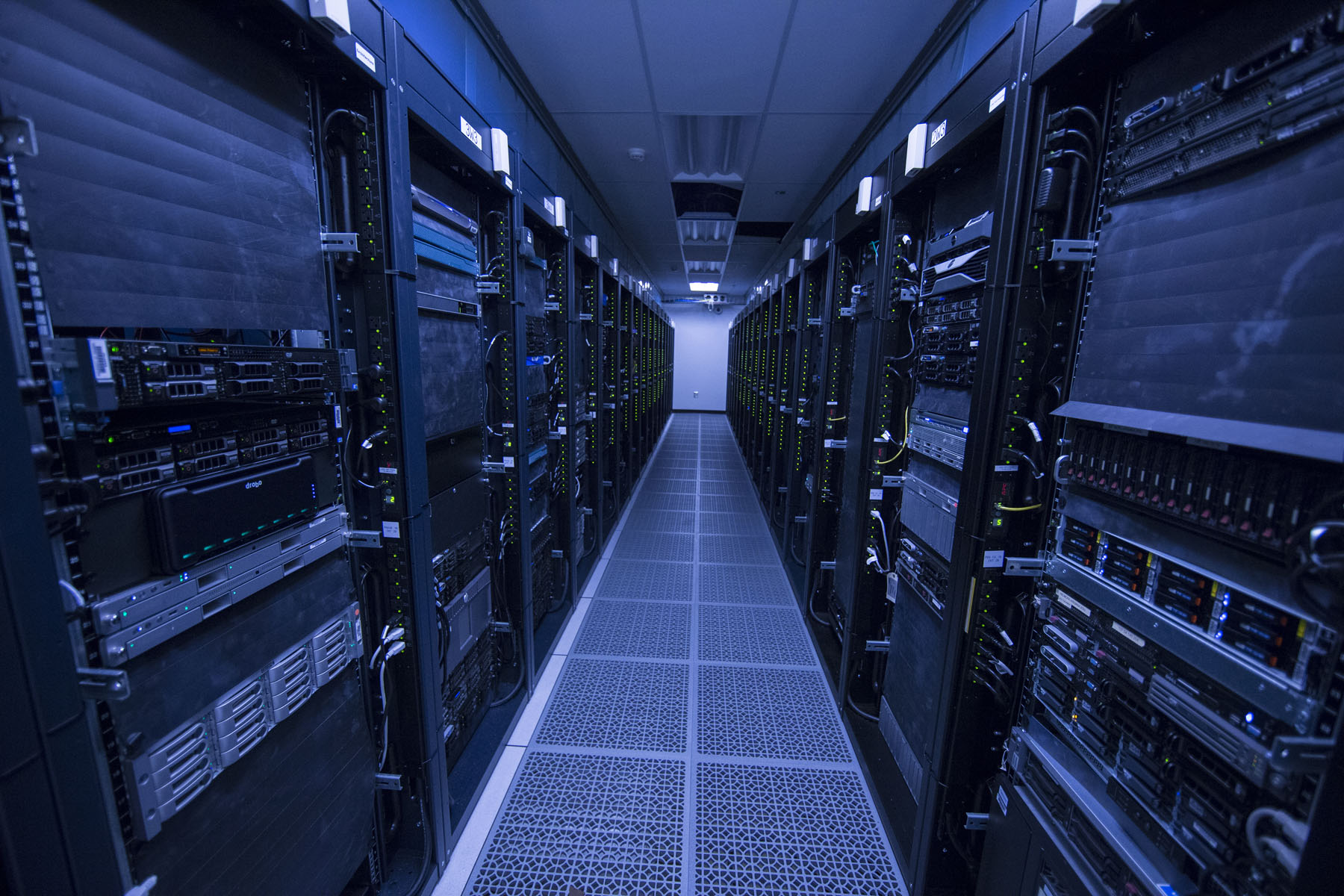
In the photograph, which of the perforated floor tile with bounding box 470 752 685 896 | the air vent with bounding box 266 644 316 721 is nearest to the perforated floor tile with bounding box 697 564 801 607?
the perforated floor tile with bounding box 470 752 685 896

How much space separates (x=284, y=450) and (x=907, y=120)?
351cm

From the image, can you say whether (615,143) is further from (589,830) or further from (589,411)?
(589,830)

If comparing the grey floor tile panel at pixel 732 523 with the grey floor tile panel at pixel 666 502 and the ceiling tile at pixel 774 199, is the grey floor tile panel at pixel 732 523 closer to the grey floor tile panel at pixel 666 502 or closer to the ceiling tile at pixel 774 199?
the grey floor tile panel at pixel 666 502

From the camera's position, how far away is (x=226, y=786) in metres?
1.12

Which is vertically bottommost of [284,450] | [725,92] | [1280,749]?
[1280,749]

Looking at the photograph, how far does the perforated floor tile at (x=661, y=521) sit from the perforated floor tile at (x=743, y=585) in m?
1.00

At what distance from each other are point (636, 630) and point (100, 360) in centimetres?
312

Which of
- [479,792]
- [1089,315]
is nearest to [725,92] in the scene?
[1089,315]

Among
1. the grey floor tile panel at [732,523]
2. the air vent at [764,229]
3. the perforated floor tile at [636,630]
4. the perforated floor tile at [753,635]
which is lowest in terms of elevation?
the perforated floor tile at [753,635]

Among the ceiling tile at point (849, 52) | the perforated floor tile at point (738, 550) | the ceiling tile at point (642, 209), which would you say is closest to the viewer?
the ceiling tile at point (849, 52)

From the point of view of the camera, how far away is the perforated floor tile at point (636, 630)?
3244 millimetres

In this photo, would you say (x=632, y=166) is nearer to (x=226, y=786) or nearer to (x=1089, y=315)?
(x=1089, y=315)

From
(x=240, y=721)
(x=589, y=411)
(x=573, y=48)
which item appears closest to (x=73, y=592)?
(x=240, y=721)

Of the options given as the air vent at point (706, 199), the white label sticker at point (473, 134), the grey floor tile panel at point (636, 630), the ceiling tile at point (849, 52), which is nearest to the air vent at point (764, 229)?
the air vent at point (706, 199)
